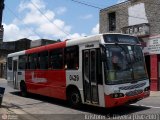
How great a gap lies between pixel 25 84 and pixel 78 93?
6.83 meters

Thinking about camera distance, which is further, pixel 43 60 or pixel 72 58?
pixel 43 60

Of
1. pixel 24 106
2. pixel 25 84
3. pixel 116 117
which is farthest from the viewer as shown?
pixel 25 84

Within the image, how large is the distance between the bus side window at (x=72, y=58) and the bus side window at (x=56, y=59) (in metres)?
0.50

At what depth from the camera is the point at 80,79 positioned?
13.1 m

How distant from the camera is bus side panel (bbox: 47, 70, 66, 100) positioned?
14.5 metres

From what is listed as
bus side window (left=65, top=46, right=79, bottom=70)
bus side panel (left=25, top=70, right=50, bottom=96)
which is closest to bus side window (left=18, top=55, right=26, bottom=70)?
bus side panel (left=25, top=70, right=50, bottom=96)

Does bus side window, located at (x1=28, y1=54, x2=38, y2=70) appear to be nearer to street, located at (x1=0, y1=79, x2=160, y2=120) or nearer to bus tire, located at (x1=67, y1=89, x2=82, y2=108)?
street, located at (x1=0, y1=79, x2=160, y2=120)

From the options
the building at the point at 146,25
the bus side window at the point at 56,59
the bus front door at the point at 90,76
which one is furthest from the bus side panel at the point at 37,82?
the building at the point at 146,25

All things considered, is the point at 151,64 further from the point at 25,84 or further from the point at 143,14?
the point at 25,84

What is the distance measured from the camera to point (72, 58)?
45.1 feet

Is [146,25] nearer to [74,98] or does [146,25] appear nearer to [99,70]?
[74,98]

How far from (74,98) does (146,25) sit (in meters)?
12.2

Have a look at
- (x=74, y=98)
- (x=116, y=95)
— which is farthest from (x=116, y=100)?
(x=74, y=98)

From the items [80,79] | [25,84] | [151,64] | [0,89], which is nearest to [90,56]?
[80,79]
